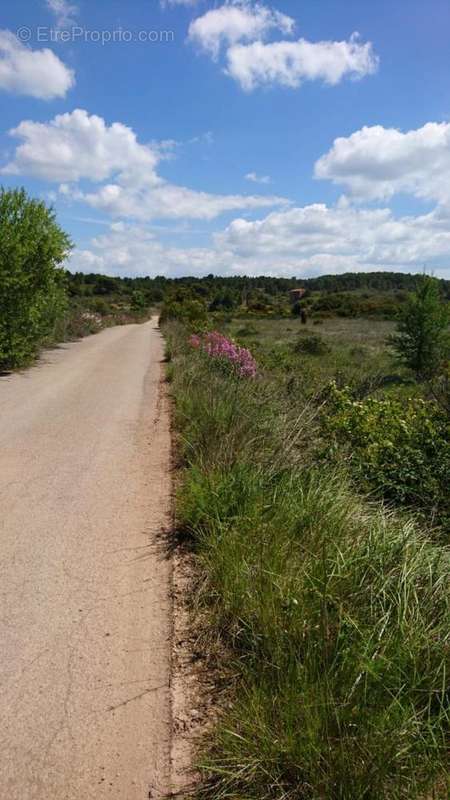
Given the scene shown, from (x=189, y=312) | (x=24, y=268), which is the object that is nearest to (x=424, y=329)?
(x=189, y=312)

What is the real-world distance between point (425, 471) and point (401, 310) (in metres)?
23.9

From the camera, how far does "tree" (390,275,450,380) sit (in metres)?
26.4

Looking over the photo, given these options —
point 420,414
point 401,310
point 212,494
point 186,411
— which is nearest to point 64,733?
point 212,494

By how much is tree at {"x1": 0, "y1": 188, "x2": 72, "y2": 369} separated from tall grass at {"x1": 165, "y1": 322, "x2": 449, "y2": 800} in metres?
12.2

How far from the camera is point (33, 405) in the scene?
34.3ft

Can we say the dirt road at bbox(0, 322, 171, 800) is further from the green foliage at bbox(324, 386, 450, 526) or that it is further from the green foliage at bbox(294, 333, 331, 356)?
the green foliage at bbox(294, 333, 331, 356)

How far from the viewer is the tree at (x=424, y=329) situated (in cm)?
2637

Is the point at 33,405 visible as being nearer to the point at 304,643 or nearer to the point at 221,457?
the point at 221,457

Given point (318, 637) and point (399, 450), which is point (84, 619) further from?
point (399, 450)

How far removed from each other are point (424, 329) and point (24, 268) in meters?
18.5

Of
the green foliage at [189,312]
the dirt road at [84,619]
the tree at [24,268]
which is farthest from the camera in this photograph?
the green foliage at [189,312]

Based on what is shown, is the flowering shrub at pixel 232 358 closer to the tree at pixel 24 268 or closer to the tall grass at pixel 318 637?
the tall grass at pixel 318 637

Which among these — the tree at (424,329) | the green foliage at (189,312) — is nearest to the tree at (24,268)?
the green foliage at (189,312)

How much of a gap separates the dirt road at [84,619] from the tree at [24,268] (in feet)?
27.8
